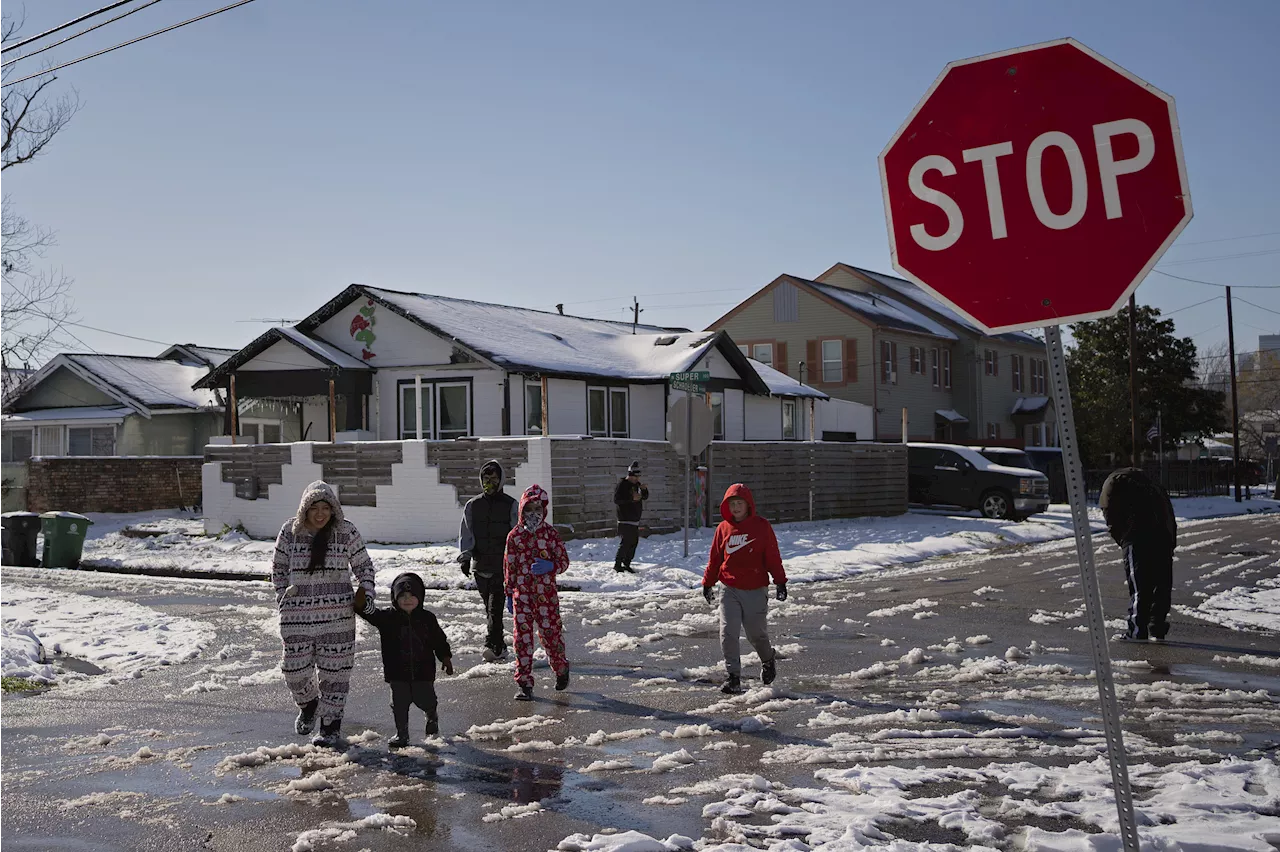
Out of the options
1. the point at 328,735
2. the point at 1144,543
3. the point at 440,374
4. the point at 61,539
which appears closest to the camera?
the point at 328,735

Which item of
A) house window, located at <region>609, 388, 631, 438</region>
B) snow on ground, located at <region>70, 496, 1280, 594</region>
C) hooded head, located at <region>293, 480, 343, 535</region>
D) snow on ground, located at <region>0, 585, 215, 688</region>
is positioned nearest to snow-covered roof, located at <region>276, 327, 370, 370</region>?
snow on ground, located at <region>70, 496, 1280, 594</region>

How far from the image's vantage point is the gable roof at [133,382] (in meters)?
41.4

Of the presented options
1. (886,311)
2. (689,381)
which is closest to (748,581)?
(689,381)

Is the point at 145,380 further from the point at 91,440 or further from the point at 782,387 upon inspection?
the point at 782,387

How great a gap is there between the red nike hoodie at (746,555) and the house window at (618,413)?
76.4 feet

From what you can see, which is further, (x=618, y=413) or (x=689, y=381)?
(x=618, y=413)

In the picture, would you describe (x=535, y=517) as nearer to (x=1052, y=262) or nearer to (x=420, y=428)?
(x=1052, y=262)

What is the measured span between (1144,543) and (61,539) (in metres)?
21.1

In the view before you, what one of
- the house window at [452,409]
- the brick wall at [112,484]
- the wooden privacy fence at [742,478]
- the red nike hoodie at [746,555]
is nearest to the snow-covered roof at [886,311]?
the wooden privacy fence at [742,478]

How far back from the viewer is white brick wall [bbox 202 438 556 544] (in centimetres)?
2350

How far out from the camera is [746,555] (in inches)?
387

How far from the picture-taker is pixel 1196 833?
5.40 metres

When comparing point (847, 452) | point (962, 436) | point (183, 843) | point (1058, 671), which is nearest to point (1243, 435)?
point (962, 436)

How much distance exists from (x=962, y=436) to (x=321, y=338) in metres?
31.5
